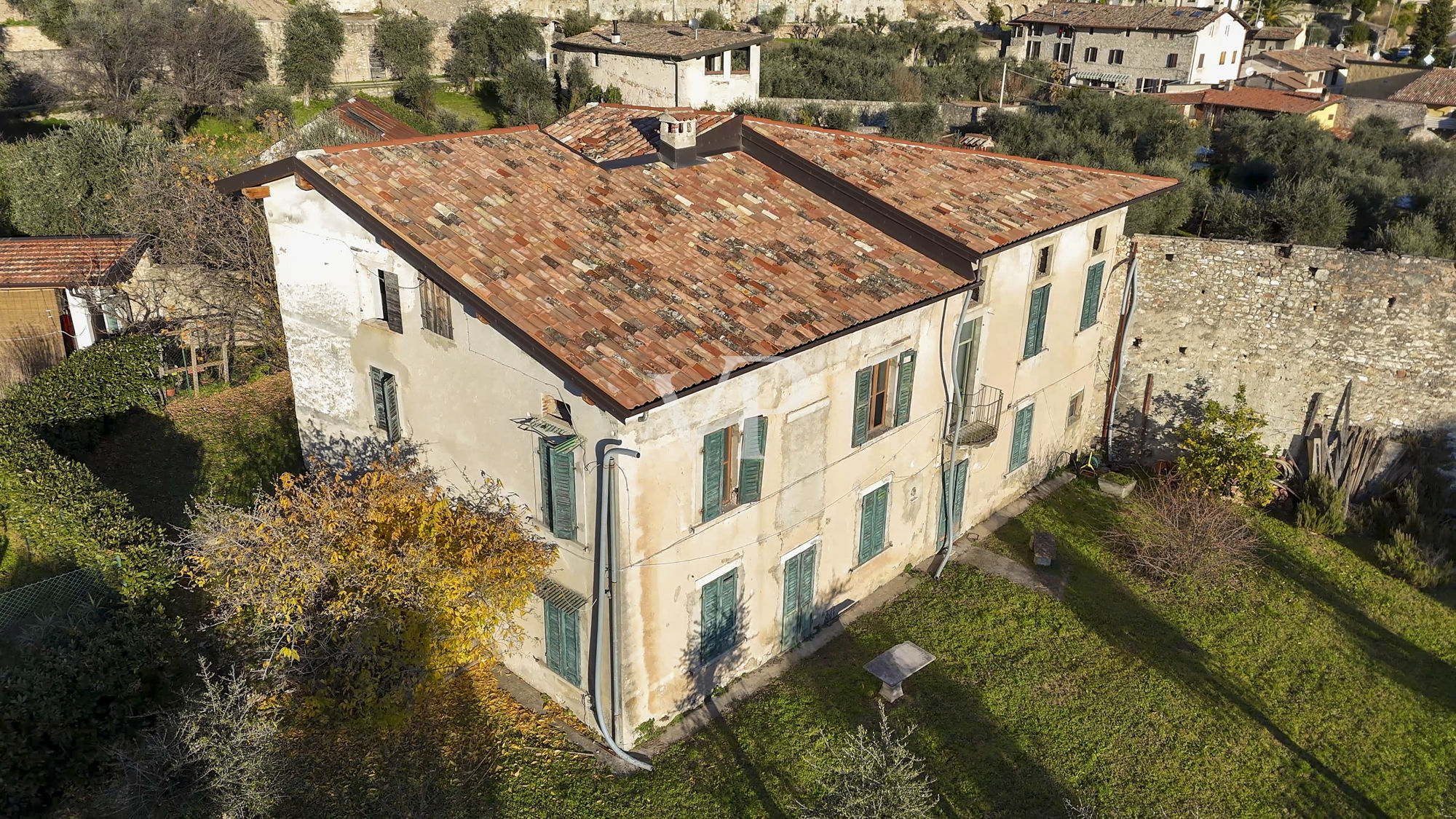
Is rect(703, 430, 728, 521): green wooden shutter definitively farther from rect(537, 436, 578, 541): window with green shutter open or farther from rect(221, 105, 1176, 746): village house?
rect(537, 436, 578, 541): window with green shutter open

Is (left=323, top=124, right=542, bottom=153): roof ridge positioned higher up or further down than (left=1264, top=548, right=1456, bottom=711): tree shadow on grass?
higher up

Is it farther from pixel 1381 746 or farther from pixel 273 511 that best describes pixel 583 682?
pixel 1381 746

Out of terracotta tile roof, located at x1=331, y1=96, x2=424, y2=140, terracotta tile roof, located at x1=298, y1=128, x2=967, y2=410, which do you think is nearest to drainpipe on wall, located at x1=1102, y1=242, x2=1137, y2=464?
terracotta tile roof, located at x1=298, y1=128, x2=967, y2=410

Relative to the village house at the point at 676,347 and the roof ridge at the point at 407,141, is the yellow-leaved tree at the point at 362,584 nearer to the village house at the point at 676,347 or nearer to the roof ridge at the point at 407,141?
the village house at the point at 676,347

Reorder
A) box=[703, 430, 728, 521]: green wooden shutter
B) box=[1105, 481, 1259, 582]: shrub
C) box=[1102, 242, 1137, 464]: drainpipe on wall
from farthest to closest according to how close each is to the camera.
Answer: box=[1102, 242, 1137, 464]: drainpipe on wall
box=[1105, 481, 1259, 582]: shrub
box=[703, 430, 728, 521]: green wooden shutter

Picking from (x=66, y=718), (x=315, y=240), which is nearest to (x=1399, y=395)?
(x=315, y=240)

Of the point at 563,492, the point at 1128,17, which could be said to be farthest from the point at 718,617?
the point at 1128,17

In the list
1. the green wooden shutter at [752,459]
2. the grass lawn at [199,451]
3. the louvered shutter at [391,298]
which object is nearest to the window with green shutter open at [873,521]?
the green wooden shutter at [752,459]
